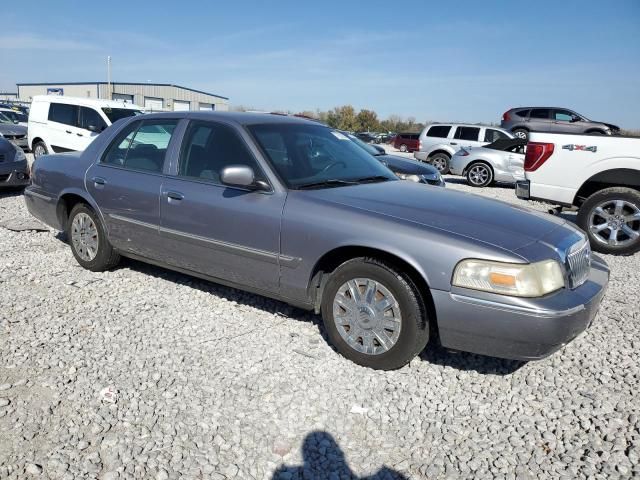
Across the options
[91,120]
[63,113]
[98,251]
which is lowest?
[98,251]

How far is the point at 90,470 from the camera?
234cm

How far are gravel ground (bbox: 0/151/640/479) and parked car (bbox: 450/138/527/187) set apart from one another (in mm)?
9822

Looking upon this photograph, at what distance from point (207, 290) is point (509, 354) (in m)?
2.72

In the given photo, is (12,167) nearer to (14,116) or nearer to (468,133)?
(468,133)

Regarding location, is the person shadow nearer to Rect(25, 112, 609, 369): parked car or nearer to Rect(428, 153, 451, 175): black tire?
Rect(25, 112, 609, 369): parked car

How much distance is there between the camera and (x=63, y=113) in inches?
473

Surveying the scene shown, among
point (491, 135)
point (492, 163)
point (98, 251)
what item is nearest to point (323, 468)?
point (98, 251)

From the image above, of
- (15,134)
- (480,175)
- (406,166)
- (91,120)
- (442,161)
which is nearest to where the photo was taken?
(406,166)

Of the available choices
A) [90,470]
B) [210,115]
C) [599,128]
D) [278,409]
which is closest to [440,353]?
[278,409]

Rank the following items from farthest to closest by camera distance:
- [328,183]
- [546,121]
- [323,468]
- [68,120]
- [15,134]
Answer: [546,121] < [15,134] < [68,120] < [328,183] < [323,468]

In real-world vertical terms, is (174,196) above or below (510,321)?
above

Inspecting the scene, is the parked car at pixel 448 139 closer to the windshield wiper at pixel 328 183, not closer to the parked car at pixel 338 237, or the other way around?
the parked car at pixel 338 237

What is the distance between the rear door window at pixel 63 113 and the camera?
39.0 ft

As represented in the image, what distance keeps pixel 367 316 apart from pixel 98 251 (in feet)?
9.60
